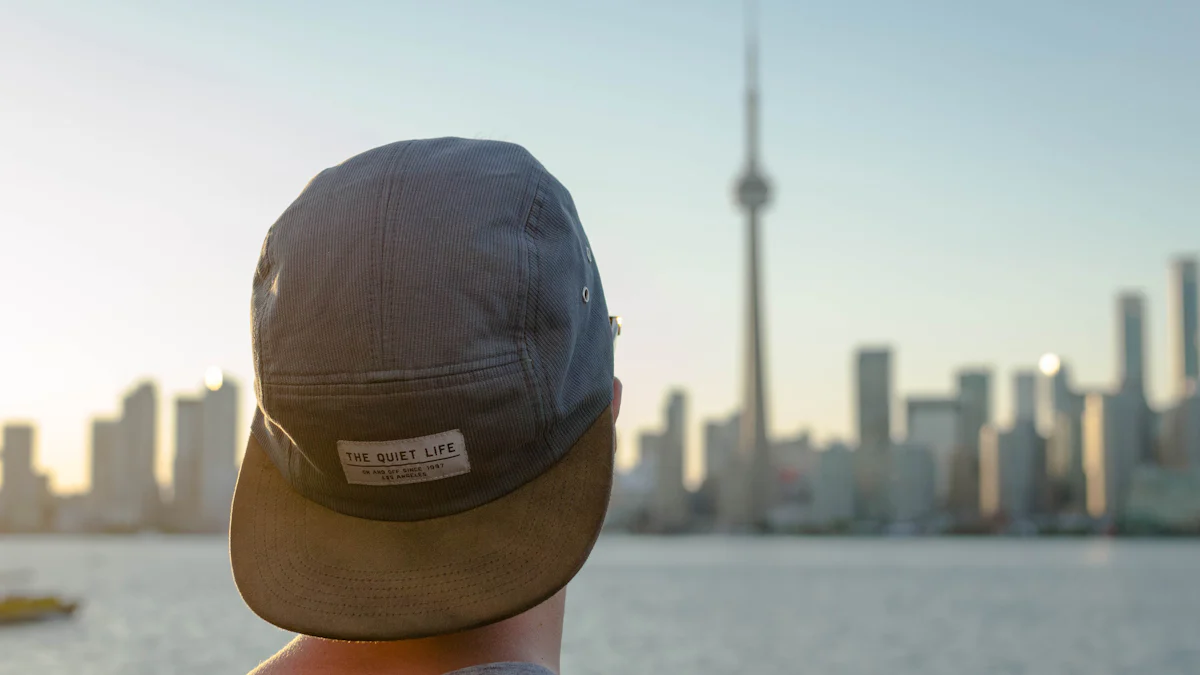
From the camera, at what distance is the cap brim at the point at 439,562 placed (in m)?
1.48

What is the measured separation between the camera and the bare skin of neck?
1.52 m

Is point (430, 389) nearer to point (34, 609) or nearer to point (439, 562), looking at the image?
point (439, 562)

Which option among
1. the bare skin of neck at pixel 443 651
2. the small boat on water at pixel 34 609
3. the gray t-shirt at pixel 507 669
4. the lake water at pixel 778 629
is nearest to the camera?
the gray t-shirt at pixel 507 669

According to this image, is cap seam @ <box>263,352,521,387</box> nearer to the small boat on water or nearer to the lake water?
the lake water

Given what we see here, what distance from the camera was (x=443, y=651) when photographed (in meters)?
1.52

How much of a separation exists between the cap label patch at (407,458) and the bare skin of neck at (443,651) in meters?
0.20

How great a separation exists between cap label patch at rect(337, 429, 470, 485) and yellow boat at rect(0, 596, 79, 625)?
281 ft

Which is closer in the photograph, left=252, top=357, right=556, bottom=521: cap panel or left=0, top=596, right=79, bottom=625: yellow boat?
left=252, top=357, right=556, bottom=521: cap panel

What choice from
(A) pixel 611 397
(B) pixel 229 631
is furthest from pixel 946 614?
(A) pixel 611 397

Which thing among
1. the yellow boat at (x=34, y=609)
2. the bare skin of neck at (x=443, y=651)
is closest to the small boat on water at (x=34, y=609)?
the yellow boat at (x=34, y=609)

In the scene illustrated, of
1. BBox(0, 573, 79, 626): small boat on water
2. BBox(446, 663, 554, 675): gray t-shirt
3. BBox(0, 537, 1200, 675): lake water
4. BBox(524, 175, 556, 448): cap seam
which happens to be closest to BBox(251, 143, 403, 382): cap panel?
BBox(524, 175, 556, 448): cap seam

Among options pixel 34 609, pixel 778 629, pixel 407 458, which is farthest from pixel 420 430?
pixel 34 609

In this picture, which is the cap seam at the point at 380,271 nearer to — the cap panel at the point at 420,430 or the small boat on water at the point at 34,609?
the cap panel at the point at 420,430

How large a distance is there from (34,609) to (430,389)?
88864mm
